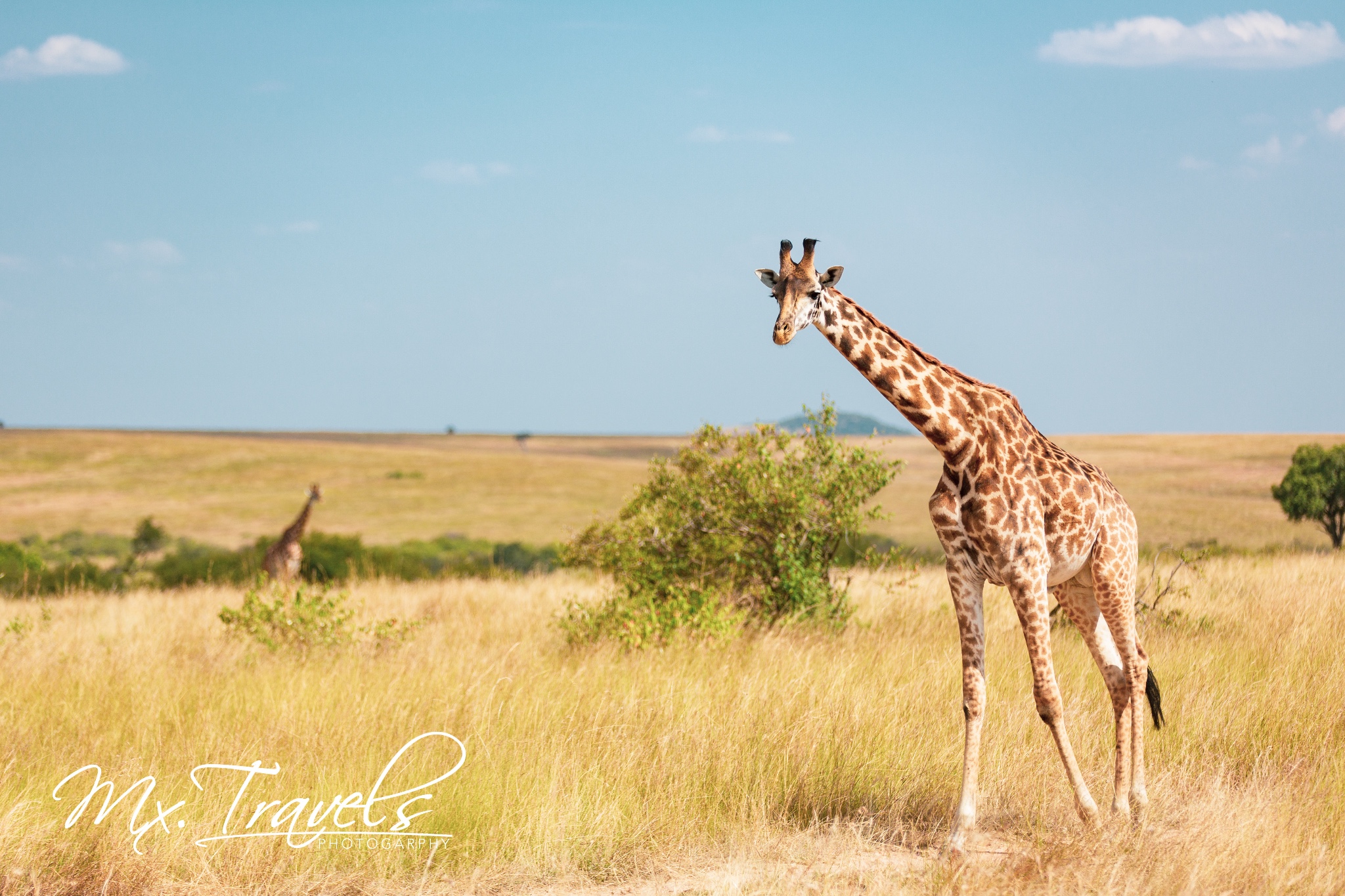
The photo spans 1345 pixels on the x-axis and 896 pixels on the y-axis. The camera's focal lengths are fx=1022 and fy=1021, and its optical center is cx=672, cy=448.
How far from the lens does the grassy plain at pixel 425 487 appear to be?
42.5m

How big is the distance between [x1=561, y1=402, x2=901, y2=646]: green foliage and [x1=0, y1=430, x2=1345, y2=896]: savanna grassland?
0.73m

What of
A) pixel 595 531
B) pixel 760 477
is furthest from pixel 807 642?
pixel 595 531

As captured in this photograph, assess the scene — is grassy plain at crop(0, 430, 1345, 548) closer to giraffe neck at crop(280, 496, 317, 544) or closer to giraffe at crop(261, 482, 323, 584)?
giraffe neck at crop(280, 496, 317, 544)

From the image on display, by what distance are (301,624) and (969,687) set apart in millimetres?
8568

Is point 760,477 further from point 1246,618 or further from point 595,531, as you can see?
point 1246,618

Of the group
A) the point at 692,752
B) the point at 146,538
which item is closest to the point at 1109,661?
the point at 692,752

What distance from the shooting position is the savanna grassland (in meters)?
5.75

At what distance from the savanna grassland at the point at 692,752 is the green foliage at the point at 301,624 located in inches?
7.6

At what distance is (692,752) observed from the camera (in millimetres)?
7348

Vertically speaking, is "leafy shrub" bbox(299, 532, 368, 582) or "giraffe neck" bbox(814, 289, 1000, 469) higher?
"giraffe neck" bbox(814, 289, 1000, 469)

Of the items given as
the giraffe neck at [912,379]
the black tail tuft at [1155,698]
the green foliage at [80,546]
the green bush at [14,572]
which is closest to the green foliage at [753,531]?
the black tail tuft at [1155,698]

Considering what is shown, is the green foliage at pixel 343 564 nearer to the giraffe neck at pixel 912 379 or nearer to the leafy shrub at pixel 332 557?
the leafy shrub at pixel 332 557

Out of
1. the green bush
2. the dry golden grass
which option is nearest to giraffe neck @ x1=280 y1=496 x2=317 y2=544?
the green bush

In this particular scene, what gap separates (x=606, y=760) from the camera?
23.5ft
